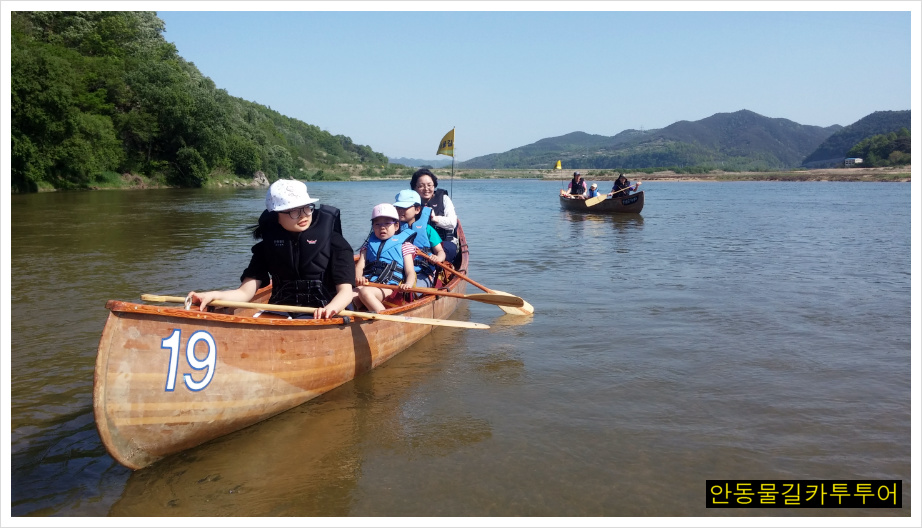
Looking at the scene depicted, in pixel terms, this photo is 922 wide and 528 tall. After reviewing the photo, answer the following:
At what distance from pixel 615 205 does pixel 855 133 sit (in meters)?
196

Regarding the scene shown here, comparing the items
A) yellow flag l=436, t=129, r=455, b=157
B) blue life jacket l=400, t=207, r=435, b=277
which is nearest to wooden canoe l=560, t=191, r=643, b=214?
yellow flag l=436, t=129, r=455, b=157

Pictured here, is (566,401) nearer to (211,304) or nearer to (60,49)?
(211,304)

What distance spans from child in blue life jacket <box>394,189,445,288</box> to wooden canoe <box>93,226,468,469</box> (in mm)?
2228

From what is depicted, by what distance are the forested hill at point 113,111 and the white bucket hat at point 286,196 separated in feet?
107

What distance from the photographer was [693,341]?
6.55 metres

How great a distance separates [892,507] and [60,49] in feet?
157

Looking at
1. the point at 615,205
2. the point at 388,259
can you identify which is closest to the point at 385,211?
the point at 388,259

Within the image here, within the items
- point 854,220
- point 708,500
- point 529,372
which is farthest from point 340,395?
point 854,220

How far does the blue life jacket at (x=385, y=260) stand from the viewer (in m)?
6.39

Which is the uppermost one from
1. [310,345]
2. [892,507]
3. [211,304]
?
[211,304]

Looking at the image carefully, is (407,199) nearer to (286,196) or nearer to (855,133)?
(286,196)

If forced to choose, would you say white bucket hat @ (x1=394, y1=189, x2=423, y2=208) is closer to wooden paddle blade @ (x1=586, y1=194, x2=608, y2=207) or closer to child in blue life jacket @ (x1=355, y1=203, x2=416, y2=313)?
child in blue life jacket @ (x1=355, y1=203, x2=416, y2=313)

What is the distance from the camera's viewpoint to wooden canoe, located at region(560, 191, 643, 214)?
890 inches

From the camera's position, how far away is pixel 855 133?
185500 mm
